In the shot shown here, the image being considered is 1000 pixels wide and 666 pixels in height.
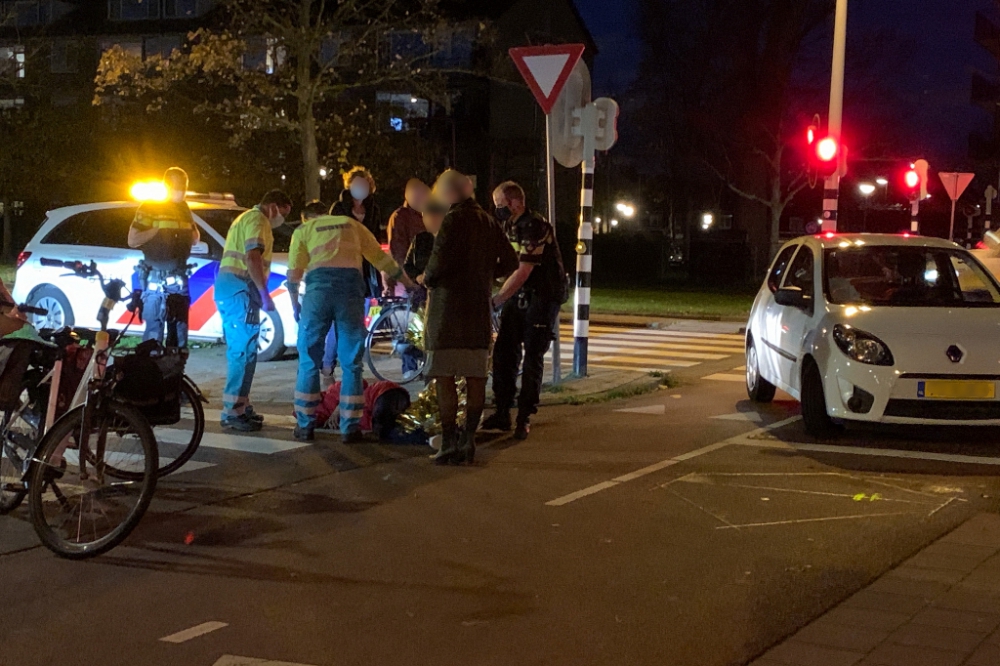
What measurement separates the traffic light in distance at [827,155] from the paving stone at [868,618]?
563 inches

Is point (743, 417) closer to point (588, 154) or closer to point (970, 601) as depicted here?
point (588, 154)

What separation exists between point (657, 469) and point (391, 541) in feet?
7.94

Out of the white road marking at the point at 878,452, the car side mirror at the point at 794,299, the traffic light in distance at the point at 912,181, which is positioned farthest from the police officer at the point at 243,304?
the traffic light in distance at the point at 912,181

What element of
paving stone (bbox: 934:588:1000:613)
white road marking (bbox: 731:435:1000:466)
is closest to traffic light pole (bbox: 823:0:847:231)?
white road marking (bbox: 731:435:1000:466)

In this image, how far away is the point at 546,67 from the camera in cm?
1111

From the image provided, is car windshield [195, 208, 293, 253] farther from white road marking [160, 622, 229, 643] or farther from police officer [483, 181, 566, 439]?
white road marking [160, 622, 229, 643]

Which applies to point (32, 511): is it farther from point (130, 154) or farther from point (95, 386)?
point (130, 154)

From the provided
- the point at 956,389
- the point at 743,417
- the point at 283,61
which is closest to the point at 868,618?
the point at 956,389

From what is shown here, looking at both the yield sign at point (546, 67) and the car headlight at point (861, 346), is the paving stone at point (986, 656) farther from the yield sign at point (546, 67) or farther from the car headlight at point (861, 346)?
the yield sign at point (546, 67)

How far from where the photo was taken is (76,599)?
519 centimetres

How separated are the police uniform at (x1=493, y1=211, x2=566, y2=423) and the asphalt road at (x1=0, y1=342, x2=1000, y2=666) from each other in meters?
0.47

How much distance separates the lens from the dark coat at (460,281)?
25.8 feet

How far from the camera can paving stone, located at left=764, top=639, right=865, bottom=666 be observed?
14.5ft

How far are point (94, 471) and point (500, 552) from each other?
2008 mm
